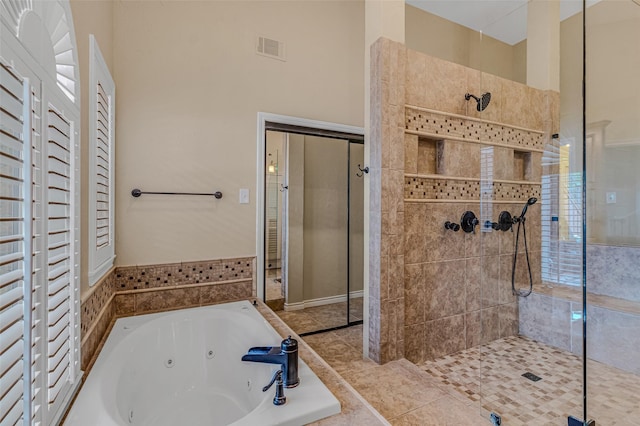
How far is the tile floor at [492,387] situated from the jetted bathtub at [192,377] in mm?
571

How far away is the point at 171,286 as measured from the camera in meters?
2.21

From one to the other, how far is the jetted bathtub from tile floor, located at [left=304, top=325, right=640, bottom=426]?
1.87 feet

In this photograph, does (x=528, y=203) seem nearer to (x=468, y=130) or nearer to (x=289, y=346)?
(x=468, y=130)

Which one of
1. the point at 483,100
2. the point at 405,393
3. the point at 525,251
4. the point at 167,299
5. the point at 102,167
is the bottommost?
the point at 405,393

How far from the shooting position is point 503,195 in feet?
8.06

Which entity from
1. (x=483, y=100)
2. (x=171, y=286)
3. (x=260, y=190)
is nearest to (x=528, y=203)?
(x=483, y=100)

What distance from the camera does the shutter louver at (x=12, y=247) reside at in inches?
26.2

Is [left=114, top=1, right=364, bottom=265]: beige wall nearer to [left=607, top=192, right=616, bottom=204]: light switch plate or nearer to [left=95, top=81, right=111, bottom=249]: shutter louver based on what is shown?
[left=95, top=81, right=111, bottom=249]: shutter louver

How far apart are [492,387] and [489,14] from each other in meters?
3.53

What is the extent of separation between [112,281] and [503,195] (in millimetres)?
2952

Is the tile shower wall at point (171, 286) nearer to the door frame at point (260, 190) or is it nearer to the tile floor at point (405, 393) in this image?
the door frame at point (260, 190)

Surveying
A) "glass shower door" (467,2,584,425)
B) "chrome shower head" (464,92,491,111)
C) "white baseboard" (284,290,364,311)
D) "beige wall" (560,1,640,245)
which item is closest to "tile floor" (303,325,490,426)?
"white baseboard" (284,290,364,311)

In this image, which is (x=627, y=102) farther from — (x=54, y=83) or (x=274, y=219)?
(x=54, y=83)

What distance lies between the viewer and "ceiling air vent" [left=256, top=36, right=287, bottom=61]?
247cm
